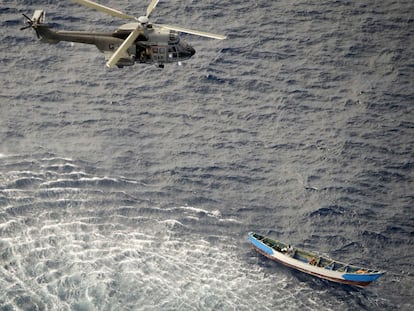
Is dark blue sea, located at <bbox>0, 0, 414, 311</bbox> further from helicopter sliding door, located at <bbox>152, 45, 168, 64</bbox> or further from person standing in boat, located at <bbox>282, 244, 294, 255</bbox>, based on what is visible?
helicopter sliding door, located at <bbox>152, 45, 168, 64</bbox>

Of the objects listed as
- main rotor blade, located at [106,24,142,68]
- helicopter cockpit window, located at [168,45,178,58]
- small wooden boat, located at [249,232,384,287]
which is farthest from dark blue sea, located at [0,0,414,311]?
main rotor blade, located at [106,24,142,68]

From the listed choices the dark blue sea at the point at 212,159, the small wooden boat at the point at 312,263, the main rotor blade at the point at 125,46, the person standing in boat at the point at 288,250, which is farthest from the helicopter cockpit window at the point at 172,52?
the person standing in boat at the point at 288,250

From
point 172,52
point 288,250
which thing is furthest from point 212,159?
point 172,52

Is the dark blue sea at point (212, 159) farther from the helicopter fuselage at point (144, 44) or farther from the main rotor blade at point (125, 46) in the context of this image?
the main rotor blade at point (125, 46)

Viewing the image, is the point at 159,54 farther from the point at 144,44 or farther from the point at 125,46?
the point at 125,46

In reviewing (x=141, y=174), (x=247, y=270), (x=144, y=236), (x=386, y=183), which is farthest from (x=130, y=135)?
(x=386, y=183)

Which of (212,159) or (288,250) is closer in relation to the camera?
(288,250)
